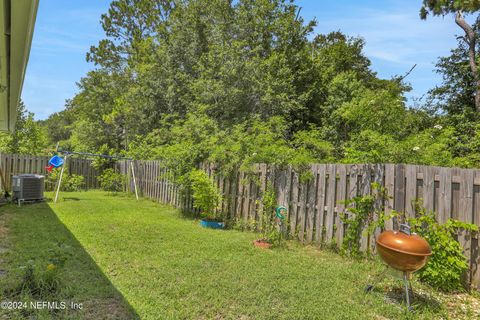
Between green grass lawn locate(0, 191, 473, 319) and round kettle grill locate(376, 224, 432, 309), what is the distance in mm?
372

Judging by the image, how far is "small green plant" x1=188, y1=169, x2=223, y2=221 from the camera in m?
6.88

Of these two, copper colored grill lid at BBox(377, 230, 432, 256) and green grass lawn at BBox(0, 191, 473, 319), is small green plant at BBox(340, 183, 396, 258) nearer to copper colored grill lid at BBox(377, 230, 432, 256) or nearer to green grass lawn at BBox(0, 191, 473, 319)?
green grass lawn at BBox(0, 191, 473, 319)

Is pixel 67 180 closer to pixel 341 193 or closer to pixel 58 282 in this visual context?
pixel 58 282

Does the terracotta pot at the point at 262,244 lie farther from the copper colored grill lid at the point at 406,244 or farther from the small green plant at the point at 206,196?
the copper colored grill lid at the point at 406,244

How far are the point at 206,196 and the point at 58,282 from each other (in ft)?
13.3

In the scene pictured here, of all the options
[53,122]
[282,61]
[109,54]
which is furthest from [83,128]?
[53,122]

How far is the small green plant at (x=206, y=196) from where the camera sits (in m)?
6.88

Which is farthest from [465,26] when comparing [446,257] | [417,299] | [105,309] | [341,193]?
[105,309]

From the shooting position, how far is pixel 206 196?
688 cm

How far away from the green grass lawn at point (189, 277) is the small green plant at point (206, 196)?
3.50 feet

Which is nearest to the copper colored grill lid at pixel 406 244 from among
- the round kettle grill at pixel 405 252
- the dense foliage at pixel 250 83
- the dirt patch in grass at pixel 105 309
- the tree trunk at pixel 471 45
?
the round kettle grill at pixel 405 252

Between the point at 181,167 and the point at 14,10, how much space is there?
19.7 ft

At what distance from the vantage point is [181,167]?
792cm

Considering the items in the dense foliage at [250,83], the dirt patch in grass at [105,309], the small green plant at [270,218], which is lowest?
the dirt patch in grass at [105,309]
